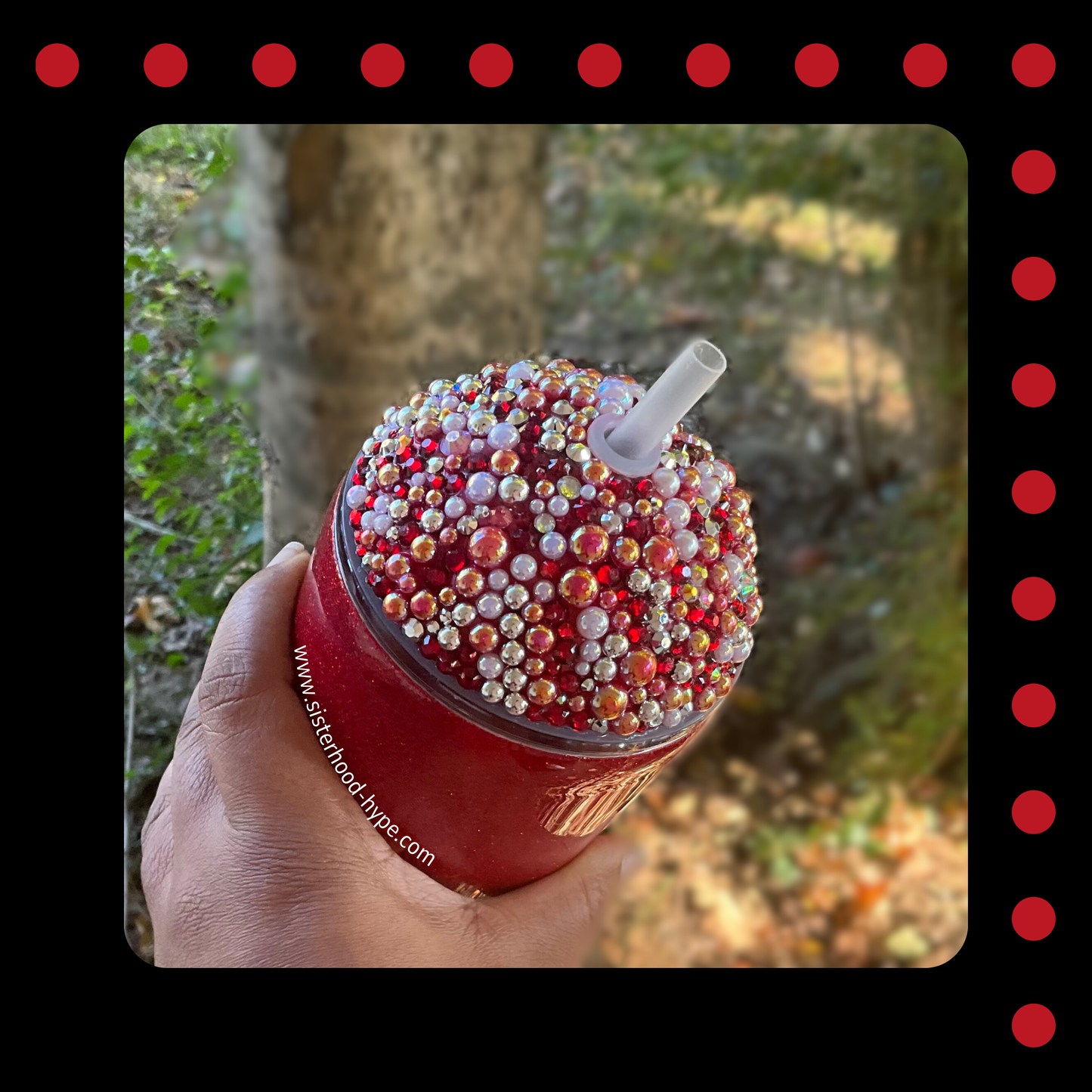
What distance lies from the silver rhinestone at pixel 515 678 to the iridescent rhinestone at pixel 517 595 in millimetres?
42

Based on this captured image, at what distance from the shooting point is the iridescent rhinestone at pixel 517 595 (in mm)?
741

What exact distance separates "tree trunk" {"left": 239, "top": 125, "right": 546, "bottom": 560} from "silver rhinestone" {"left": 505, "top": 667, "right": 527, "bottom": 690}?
0.53m

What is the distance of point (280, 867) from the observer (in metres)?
0.85

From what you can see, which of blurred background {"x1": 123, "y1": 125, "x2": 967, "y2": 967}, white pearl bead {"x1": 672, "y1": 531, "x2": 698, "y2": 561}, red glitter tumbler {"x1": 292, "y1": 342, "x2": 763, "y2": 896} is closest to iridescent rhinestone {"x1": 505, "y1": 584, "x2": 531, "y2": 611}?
red glitter tumbler {"x1": 292, "y1": 342, "x2": 763, "y2": 896}

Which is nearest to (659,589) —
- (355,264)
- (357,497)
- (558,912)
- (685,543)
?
(685,543)

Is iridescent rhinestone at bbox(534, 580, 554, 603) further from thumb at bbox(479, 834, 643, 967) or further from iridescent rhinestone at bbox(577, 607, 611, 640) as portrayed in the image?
thumb at bbox(479, 834, 643, 967)

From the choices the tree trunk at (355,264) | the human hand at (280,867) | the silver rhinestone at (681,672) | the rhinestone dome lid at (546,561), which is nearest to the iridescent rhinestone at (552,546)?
the rhinestone dome lid at (546,561)

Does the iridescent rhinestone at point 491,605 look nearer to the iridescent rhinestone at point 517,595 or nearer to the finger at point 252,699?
the iridescent rhinestone at point 517,595

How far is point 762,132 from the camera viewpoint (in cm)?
180

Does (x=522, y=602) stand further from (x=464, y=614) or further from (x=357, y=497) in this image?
(x=357, y=497)

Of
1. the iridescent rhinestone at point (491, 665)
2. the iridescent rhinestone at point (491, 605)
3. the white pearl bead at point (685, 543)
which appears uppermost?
the white pearl bead at point (685, 543)

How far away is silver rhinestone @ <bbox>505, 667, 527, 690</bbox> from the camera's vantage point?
75 cm

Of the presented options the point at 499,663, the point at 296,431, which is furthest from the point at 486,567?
the point at 296,431

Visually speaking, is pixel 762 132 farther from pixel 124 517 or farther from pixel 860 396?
pixel 124 517
